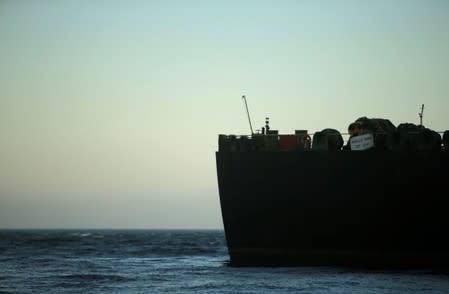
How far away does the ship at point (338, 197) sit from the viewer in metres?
38.9

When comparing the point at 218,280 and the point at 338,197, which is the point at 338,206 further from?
the point at 218,280

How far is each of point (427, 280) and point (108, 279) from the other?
51.6 feet

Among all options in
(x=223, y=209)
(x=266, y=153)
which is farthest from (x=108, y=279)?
(x=266, y=153)

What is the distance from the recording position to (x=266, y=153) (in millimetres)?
41250

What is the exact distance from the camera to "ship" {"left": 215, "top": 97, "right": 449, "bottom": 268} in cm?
3888

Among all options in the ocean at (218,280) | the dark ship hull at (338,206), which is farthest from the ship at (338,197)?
the ocean at (218,280)

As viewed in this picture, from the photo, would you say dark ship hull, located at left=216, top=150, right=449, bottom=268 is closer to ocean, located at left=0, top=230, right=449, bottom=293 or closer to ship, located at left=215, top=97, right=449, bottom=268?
ship, located at left=215, top=97, right=449, bottom=268

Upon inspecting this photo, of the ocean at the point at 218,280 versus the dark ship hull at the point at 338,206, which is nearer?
the ocean at the point at 218,280

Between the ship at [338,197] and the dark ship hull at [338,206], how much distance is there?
5 cm

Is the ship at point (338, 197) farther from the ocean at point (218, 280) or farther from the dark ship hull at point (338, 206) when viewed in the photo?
the ocean at point (218, 280)

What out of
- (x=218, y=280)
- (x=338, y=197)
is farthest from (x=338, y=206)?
(x=218, y=280)

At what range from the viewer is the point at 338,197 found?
1570 inches

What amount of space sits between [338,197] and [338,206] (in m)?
0.47

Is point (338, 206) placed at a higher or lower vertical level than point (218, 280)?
higher
